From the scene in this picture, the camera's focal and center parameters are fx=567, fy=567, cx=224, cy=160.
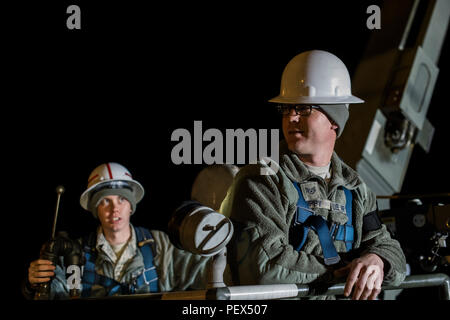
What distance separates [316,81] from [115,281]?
1.91m

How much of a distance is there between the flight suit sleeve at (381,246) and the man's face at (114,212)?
5.70 ft

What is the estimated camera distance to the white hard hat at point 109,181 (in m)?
3.44

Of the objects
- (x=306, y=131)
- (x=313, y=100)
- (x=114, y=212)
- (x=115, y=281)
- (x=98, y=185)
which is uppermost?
(x=313, y=100)

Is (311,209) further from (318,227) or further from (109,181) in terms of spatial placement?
(109,181)

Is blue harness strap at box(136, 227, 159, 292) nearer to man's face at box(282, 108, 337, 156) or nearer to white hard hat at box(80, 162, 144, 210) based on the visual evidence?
white hard hat at box(80, 162, 144, 210)

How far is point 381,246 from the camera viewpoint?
6.23 feet

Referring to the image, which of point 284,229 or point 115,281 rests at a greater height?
point 284,229

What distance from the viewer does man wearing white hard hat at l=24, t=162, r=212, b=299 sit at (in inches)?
129

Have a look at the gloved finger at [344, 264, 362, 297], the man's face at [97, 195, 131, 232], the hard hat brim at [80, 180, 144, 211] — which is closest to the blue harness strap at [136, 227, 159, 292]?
the man's face at [97, 195, 131, 232]

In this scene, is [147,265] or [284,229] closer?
[284,229]

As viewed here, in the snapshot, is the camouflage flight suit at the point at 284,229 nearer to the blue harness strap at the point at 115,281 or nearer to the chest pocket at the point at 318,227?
the chest pocket at the point at 318,227

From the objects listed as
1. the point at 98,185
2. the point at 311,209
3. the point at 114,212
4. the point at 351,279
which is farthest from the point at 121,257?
the point at 351,279

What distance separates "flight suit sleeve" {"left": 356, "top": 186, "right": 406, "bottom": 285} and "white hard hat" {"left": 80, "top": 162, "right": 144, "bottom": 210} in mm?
1840
